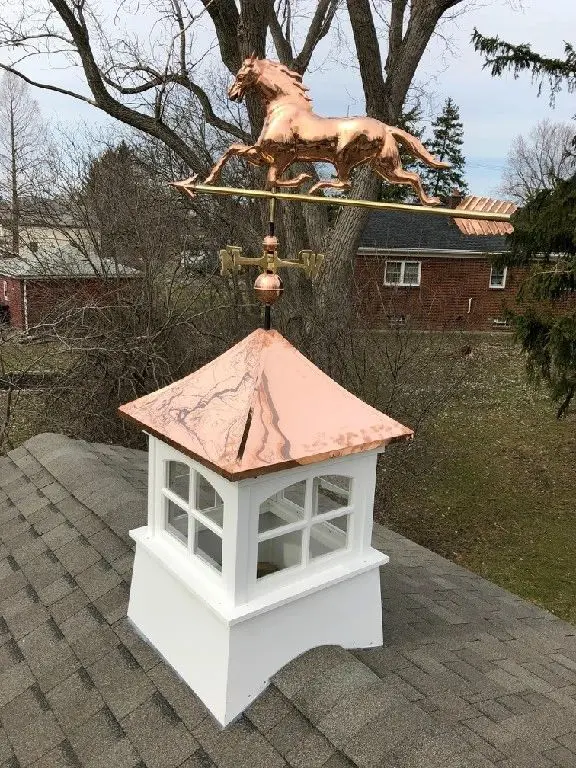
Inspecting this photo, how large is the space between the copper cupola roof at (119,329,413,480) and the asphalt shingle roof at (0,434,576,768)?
929 millimetres

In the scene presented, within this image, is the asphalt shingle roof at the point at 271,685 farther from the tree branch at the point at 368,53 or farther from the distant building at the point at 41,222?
the tree branch at the point at 368,53

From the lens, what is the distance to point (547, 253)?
8.30 metres

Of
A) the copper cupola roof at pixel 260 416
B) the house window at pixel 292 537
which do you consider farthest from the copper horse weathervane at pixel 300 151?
the house window at pixel 292 537

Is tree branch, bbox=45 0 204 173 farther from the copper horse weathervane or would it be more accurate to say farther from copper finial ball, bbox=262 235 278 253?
copper finial ball, bbox=262 235 278 253

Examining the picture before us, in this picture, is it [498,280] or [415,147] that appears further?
[498,280]

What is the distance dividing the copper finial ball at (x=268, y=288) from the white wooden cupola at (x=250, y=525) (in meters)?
0.15

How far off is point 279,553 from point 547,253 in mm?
6992

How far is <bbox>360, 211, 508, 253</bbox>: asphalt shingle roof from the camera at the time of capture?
24.2 meters

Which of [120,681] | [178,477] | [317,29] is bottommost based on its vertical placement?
[120,681]

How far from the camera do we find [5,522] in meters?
4.26

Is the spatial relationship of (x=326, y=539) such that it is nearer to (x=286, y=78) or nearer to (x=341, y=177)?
(x=341, y=177)

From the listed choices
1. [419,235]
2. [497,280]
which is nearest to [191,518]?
[419,235]

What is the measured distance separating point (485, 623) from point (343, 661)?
174 cm

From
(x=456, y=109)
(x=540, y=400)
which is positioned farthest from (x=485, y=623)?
(x=456, y=109)
